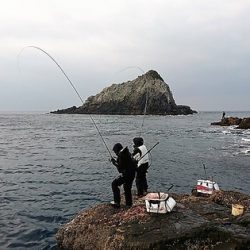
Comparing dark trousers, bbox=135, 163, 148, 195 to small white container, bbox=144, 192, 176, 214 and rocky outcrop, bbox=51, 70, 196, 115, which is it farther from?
rocky outcrop, bbox=51, 70, 196, 115

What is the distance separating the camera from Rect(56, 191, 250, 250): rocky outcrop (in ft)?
24.5

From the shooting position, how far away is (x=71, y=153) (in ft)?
92.4

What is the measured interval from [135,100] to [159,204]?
112m

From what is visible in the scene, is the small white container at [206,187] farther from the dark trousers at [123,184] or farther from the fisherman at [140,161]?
the dark trousers at [123,184]

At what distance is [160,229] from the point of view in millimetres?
7828

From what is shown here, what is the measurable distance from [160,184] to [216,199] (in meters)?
7.19

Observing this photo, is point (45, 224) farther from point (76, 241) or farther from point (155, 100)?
point (155, 100)

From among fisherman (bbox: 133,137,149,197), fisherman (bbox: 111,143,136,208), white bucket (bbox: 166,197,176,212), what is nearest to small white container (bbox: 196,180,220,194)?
fisherman (bbox: 133,137,149,197)

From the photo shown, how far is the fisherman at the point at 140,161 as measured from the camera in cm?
1065

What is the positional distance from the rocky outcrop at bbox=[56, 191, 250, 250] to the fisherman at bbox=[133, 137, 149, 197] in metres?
1.59

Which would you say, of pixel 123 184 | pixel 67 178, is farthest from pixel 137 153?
pixel 67 178

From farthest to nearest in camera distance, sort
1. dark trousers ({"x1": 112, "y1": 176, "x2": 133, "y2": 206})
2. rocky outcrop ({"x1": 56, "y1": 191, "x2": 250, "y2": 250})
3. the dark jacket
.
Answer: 1. dark trousers ({"x1": 112, "y1": 176, "x2": 133, "y2": 206})
2. the dark jacket
3. rocky outcrop ({"x1": 56, "y1": 191, "x2": 250, "y2": 250})

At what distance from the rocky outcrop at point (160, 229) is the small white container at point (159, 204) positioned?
0.12 m

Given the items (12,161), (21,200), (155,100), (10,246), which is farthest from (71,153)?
(155,100)
